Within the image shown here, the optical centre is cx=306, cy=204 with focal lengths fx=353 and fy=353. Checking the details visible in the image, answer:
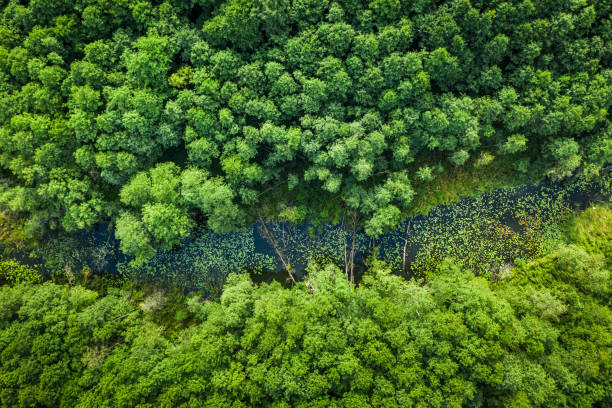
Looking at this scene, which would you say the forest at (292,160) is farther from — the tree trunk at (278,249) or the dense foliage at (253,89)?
the tree trunk at (278,249)

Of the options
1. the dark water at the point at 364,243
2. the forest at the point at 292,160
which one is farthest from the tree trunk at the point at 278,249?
the forest at the point at 292,160

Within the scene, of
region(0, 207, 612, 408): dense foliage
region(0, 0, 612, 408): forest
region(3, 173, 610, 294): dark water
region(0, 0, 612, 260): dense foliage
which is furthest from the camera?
region(3, 173, 610, 294): dark water

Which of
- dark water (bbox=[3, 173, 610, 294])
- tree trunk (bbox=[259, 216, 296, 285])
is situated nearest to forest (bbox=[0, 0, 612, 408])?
dark water (bbox=[3, 173, 610, 294])

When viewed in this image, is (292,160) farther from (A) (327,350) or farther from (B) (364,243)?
(A) (327,350)

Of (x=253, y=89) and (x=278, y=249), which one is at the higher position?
(x=253, y=89)

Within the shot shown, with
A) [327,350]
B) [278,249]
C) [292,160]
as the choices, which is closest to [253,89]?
[292,160]

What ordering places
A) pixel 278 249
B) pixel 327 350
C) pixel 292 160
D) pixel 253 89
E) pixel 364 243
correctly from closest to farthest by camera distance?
pixel 327 350 → pixel 253 89 → pixel 292 160 → pixel 278 249 → pixel 364 243

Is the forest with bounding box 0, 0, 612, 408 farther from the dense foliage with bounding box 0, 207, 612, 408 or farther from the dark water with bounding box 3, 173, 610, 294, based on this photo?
the dark water with bounding box 3, 173, 610, 294
